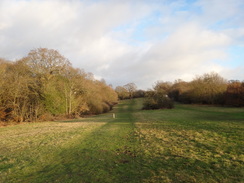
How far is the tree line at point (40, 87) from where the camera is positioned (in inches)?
953

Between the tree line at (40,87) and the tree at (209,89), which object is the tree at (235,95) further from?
the tree line at (40,87)

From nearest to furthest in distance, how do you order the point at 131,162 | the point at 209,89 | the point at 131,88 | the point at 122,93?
the point at 131,162, the point at 209,89, the point at 122,93, the point at 131,88

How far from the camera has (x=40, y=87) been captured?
94.9ft

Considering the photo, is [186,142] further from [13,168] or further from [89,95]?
[89,95]

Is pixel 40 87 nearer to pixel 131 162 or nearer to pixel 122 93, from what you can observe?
pixel 131 162

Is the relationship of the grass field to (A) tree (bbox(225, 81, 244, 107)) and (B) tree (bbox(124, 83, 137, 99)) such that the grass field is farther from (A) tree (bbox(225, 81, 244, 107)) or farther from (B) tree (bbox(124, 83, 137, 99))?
(B) tree (bbox(124, 83, 137, 99))

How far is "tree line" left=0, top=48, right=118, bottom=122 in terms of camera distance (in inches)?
953

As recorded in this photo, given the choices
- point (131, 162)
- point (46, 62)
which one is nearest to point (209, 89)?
point (46, 62)

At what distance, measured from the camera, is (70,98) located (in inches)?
1268

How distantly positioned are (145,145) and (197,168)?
354 cm

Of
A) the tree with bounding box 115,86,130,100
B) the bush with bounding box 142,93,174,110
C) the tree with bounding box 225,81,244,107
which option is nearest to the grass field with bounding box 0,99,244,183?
the bush with bounding box 142,93,174,110

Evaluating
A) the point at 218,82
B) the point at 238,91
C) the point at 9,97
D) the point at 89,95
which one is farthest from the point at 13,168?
the point at 218,82

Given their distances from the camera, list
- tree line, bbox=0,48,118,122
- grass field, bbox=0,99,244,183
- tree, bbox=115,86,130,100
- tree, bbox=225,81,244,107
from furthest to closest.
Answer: tree, bbox=115,86,130,100 → tree, bbox=225,81,244,107 → tree line, bbox=0,48,118,122 → grass field, bbox=0,99,244,183

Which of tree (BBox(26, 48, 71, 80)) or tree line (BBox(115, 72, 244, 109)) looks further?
tree line (BBox(115, 72, 244, 109))
